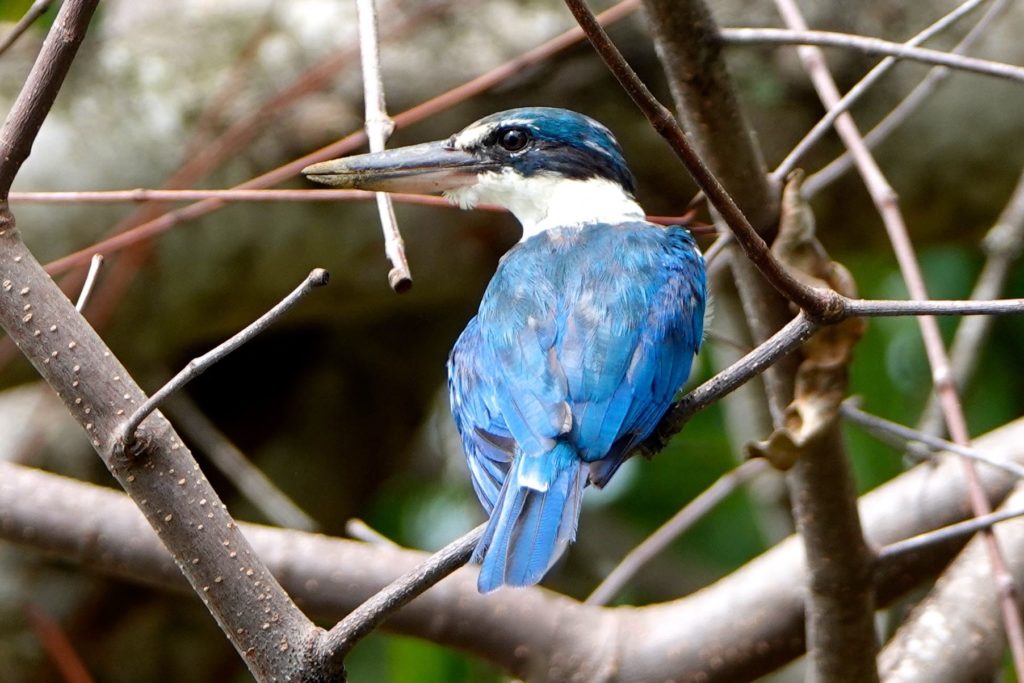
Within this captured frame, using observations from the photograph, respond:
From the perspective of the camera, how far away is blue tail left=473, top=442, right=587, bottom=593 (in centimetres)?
143

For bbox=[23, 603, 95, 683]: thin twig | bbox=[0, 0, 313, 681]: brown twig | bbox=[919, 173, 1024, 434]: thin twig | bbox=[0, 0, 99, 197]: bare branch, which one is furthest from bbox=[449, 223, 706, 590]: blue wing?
bbox=[23, 603, 95, 683]: thin twig

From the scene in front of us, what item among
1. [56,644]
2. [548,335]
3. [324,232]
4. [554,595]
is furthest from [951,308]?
[56,644]

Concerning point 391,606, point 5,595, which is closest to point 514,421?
point 391,606

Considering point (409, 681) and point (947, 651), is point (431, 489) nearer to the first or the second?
point (409, 681)

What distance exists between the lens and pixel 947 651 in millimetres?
2150

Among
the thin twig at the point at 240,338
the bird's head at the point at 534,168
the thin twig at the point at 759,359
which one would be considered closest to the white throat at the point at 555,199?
the bird's head at the point at 534,168

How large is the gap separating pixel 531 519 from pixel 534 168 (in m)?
0.85

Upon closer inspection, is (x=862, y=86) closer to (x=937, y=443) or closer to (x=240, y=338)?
(x=937, y=443)

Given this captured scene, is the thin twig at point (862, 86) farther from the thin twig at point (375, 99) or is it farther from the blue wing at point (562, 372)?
the thin twig at point (375, 99)

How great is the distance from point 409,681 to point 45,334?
2.03 metres

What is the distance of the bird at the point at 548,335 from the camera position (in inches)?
62.6

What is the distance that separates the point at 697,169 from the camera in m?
1.11

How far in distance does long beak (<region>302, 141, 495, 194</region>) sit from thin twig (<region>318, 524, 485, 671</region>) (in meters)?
0.57

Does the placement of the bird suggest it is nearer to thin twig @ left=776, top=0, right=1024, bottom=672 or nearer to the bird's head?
the bird's head
